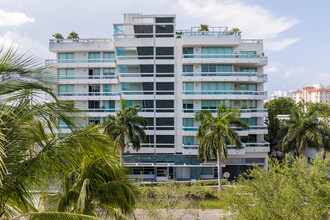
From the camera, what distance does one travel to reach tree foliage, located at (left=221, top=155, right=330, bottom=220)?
416 inches

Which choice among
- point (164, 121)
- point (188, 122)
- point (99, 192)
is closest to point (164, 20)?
point (164, 121)

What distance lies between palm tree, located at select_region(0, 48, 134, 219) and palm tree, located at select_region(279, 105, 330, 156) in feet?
104

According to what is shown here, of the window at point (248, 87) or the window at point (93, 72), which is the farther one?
the window at point (248, 87)

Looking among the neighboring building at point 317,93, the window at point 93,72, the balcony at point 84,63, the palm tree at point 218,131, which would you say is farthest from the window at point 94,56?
the neighboring building at point 317,93

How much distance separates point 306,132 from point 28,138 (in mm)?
32877

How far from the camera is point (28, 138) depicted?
5.47 meters

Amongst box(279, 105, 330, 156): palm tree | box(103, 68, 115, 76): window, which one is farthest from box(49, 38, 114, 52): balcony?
box(279, 105, 330, 156): palm tree

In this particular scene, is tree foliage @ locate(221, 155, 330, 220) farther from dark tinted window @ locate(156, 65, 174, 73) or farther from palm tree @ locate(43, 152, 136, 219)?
dark tinted window @ locate(156, 65, 174, 73)

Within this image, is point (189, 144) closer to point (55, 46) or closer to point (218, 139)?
point (218, 139)

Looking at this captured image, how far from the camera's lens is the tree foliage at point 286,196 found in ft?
34.6

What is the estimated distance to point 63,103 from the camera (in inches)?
215

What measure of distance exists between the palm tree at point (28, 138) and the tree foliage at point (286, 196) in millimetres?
9440

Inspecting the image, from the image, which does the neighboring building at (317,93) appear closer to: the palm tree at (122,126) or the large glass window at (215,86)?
the large glass window at (215,86)

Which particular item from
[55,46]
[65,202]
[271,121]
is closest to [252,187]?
[65,202]
